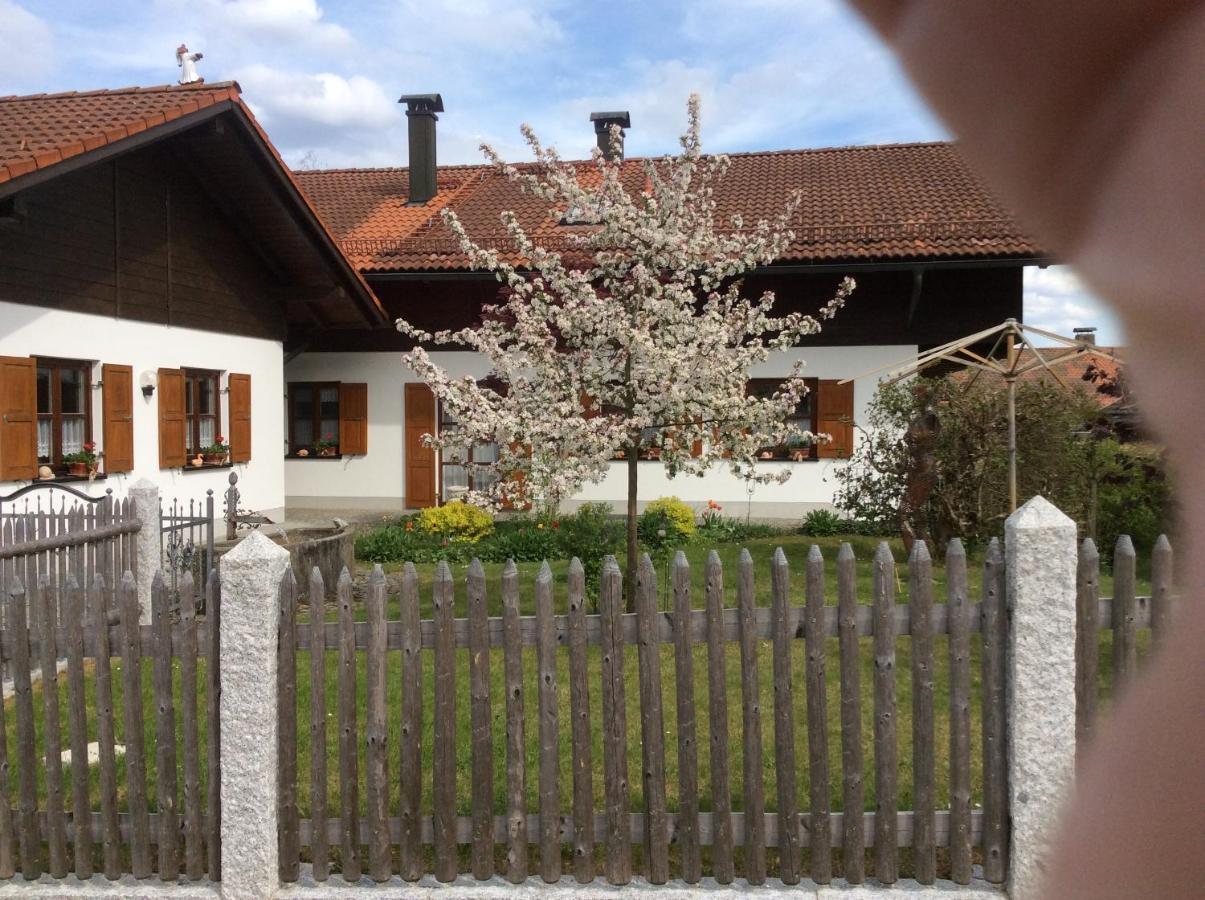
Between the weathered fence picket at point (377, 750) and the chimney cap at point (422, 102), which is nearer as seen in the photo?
the weathered fence picket at point (377, 750)

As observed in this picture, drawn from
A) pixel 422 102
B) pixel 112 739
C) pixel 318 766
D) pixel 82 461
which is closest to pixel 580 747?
pixel 318 766

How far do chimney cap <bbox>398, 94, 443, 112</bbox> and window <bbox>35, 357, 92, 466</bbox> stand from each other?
1084 centimetres

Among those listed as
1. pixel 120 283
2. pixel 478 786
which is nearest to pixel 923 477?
pixel 478 786

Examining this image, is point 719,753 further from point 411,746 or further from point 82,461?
point 82,461

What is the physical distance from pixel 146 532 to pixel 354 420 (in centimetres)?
1115

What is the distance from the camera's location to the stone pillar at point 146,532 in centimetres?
848

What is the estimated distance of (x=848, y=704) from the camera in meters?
4.10

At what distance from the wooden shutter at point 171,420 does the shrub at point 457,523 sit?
3.70 m

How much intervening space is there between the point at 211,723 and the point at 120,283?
37.7 feet

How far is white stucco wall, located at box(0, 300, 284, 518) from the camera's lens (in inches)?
492

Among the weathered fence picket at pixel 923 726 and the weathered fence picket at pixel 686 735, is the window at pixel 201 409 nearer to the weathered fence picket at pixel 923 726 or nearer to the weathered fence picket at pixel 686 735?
the weathered fence picket at pixel 686 735

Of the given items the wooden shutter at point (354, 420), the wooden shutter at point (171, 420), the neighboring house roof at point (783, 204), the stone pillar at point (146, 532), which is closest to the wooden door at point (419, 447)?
the wooden shutter at point (354, 420)

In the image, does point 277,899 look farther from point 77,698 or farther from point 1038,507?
point 1038,507

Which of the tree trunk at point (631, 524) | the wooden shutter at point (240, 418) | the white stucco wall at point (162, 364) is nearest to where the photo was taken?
the tree trunk at point (631, 524)
